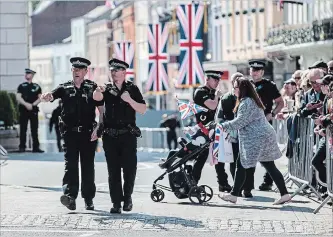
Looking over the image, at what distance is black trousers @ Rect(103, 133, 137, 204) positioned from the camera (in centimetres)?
1527

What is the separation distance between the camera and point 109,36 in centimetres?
10606

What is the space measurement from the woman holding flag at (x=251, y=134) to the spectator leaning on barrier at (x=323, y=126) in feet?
1.57

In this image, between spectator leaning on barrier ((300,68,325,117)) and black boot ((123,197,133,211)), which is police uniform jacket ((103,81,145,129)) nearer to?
black boot ((123,197,133,211))

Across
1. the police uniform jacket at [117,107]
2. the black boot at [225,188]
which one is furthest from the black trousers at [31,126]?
the police uniform jacket at [117,107]

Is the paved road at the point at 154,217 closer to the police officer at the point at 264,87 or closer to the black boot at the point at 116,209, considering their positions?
the black boot at the point at 116,209

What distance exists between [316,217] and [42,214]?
3091mm

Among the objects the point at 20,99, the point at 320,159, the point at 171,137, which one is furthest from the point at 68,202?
the point at 171,137

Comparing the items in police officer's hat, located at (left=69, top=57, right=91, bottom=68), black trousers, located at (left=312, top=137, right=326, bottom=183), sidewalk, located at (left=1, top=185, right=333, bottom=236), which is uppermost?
police officer's hat, located at (left=69, top=57, right=91, bottom=68)

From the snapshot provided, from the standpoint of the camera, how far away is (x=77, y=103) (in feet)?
50.4

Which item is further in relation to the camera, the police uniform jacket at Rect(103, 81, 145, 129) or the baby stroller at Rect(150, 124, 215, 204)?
the baby stroller at Rect(150, 124, 215, 204)

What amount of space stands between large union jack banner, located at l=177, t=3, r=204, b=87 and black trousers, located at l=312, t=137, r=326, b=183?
68.3 feet

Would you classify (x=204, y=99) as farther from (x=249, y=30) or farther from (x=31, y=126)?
(x=249, y=30)

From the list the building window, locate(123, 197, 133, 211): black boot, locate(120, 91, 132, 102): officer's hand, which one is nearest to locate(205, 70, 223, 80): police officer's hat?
locate(120, 91, 132, 102): officer's hand

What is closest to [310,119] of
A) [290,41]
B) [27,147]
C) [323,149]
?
[323,149]
